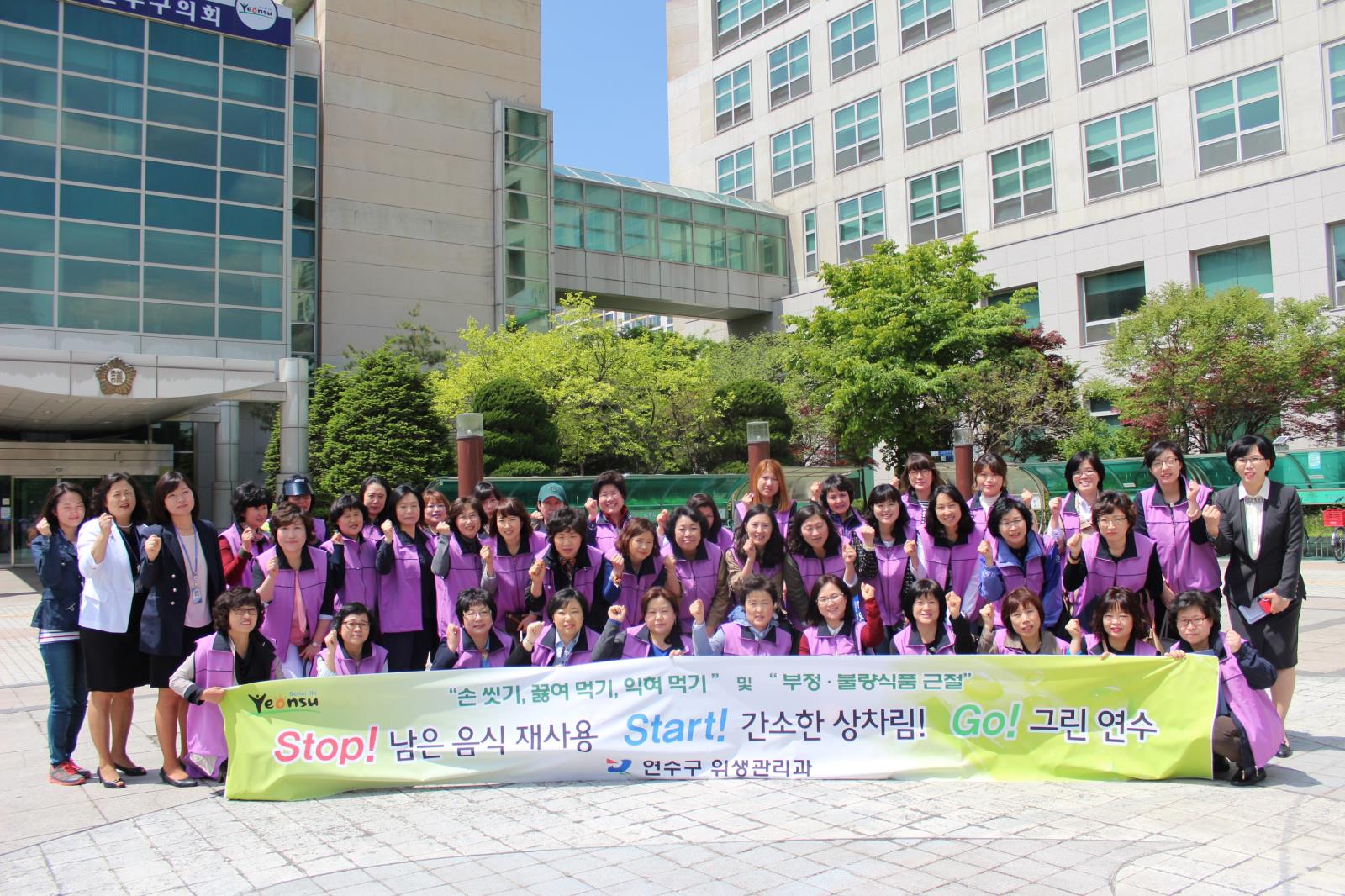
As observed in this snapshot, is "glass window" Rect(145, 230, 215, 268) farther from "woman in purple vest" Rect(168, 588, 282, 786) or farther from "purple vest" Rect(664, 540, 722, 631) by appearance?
"purple vest" Rect(664, 540, 722, 631)

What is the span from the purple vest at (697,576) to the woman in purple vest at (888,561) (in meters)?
0.91

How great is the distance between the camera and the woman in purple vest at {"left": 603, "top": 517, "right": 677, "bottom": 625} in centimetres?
613

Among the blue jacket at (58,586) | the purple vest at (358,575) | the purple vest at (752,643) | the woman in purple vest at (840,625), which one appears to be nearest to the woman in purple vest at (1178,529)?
the woman in purple vest at (840,625)

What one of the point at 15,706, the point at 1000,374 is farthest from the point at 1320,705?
the point at 1000,374

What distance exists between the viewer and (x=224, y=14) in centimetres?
2536

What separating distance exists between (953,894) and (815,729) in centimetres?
163

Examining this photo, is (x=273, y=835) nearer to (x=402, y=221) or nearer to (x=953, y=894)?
(x=953, y=894)

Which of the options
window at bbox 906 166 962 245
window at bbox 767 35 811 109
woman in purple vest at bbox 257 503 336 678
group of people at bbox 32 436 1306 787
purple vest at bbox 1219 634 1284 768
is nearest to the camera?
purple vest at bbox 1219 634 1284 768

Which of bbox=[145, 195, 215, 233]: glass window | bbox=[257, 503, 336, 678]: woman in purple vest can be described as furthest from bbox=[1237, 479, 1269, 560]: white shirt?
bbox=[145, 195, 215, 233]: glass window

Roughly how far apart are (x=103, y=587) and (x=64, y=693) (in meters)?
0.65

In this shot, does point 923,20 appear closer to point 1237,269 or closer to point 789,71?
point 789,71

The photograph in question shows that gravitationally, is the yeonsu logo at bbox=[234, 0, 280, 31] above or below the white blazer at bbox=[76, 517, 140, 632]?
above

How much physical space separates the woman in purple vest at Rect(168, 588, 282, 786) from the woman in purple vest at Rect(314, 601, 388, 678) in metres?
0.31

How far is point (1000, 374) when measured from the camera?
2369 centimetres
